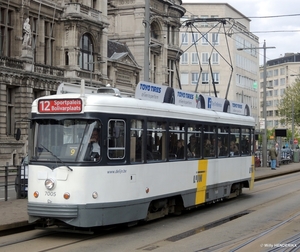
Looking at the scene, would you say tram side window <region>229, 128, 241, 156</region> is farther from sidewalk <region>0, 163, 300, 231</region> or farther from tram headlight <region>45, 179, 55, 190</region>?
tram headlight <region>45, 179, 55, 190</region>

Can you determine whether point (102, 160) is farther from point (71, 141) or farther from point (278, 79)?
point (278, 79)

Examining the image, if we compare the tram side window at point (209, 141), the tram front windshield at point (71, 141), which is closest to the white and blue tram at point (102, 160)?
the tram front windshield at point (71, 141)

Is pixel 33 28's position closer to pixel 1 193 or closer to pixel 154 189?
pixel 1 193

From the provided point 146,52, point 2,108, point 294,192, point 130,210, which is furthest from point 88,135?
point 2,108

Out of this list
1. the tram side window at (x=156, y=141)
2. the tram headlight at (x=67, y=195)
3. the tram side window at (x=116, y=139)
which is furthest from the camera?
the tram side window at (x=156, y=141)

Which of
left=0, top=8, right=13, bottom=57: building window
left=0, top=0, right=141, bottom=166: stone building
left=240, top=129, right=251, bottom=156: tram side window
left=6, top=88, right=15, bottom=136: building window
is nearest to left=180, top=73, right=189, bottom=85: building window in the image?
left=0, top=0, right=141, bottom=166: stone building

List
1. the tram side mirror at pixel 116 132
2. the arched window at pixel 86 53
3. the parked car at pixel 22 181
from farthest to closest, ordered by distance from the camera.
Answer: the arched window at pixel 86 53
the parked car at pixel 22 181
the tram side mirror at pixel 116 132

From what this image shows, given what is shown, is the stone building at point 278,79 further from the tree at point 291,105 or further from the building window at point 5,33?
the building window at point 5,33

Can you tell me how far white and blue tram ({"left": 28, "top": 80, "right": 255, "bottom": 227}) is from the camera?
11.2 meters

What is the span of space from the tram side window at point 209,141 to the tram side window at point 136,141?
3.70 meters

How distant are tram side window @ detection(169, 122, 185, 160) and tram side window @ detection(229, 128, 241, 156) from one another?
378 centimetres

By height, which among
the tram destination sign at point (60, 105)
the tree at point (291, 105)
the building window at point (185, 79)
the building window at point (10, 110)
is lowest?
the tram destination sign at point (60, 105)

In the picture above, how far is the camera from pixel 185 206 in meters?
14.6

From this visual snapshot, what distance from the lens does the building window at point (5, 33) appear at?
38.1m
